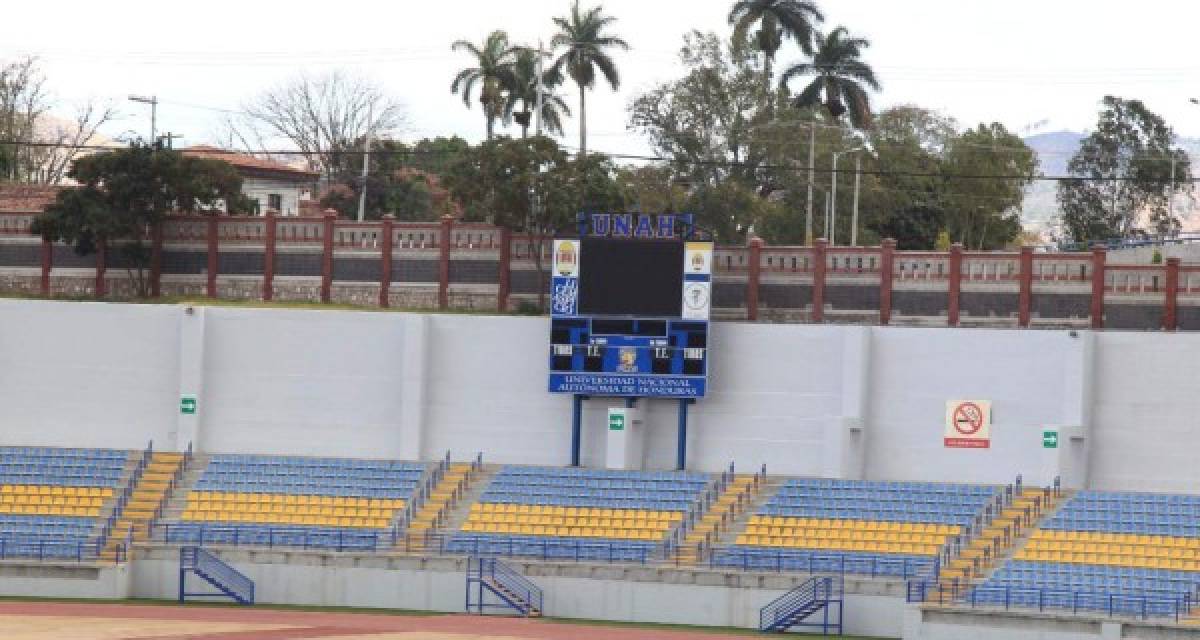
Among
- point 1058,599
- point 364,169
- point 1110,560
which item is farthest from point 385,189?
point 1058,599

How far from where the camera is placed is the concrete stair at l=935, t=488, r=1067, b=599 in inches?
2319

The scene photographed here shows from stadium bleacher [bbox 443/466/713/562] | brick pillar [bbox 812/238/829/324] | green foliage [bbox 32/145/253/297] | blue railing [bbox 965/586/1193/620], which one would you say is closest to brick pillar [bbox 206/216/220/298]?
green foliage [bbox 32/145/253/297]

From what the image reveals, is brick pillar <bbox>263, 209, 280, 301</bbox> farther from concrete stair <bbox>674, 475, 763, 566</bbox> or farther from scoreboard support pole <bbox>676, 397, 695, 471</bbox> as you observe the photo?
concrete stair <bbox>674, 475, 763, 566</bbox>

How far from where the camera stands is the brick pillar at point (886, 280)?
239ft

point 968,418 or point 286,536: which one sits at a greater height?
point 968,418

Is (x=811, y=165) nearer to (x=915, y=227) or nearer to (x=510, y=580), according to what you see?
(x=915, y=227)

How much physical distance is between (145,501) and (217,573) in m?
5.47

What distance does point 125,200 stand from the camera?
80188mm

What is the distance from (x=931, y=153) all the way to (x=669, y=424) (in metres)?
55.7

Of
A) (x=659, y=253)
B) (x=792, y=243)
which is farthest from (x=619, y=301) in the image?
(x=792, y=243)

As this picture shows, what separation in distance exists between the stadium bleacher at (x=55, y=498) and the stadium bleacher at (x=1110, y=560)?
28582 mm

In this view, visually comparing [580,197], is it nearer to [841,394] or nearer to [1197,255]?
[841,394]

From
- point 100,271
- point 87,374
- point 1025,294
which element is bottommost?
point 87,374

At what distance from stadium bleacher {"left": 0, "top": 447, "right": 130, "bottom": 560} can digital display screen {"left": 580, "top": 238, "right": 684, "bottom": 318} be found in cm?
1736
